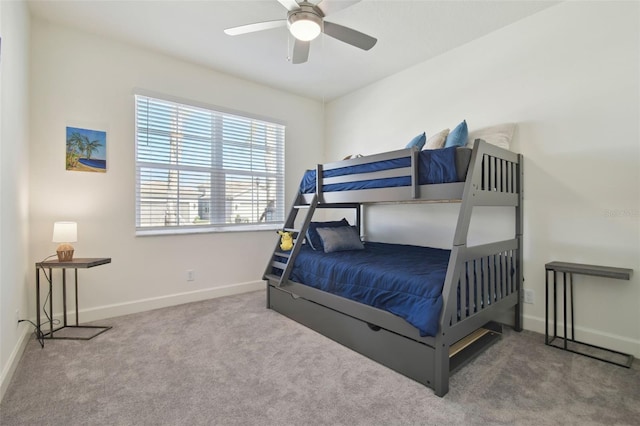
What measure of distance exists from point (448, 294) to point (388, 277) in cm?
41

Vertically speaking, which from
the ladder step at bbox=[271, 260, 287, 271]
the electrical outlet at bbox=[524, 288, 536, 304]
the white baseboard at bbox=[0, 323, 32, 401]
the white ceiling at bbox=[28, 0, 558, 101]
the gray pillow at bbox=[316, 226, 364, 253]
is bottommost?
the white baseboard at bbox=[0, 323, 32, 401]

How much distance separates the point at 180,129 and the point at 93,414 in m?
2.68

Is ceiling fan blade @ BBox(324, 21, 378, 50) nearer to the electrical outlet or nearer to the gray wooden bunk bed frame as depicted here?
the gray wooden bunk bed frame

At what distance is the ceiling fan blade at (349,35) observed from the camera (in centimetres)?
217

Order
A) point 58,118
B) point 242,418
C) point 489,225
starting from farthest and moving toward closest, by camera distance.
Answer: point 489,225 < point 58,118 < point 242,418

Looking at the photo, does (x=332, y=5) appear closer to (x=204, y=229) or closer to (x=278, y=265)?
(x=278, y=265)

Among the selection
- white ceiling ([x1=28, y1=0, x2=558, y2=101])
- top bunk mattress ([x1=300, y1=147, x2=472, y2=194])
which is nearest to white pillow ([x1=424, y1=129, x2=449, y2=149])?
top bunk mattress ([x1=300, y1=147, x2=472, y2=194])

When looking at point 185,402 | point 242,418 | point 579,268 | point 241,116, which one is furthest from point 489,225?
point 241,116

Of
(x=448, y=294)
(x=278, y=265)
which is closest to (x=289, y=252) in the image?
(x=278, y=265)

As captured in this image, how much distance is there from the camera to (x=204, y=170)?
11.6 feet

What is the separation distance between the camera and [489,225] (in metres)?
2.84

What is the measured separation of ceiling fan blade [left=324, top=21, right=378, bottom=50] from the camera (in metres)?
2.17

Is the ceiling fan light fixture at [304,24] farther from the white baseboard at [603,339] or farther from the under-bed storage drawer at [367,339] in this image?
the white baseboard at [603,339]

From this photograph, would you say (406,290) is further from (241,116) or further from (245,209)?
(241,116)
